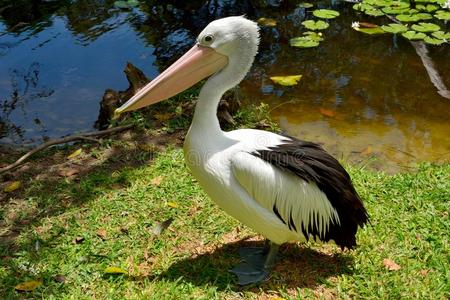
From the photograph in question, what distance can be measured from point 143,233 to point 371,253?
5.61 feet

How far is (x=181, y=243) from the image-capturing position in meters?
4.01

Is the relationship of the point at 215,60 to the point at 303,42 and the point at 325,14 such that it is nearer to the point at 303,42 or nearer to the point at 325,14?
the point at 303,42

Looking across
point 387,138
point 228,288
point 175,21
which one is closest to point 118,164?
point 228,288

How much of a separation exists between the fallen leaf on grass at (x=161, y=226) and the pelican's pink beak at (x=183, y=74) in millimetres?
1053

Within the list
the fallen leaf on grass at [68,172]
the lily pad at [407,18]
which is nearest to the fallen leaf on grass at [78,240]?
the fallen leaf on grass at [68,172]

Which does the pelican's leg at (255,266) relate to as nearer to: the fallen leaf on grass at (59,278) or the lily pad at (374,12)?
the fallen leaf on grass at (59,278)

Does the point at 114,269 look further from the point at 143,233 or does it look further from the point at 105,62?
the point at 105,62

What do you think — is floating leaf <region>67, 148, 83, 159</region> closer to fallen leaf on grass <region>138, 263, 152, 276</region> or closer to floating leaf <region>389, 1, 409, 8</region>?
fallen leaf on grass <region>138, 263, 152, 276</region>

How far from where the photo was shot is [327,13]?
868 cm

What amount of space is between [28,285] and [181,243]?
1.11 metres

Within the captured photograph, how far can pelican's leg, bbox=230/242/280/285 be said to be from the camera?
3551 millimetres

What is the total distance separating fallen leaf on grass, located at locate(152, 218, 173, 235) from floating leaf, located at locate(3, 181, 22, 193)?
155cm

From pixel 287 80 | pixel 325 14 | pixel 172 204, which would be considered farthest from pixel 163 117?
pixel 325 14

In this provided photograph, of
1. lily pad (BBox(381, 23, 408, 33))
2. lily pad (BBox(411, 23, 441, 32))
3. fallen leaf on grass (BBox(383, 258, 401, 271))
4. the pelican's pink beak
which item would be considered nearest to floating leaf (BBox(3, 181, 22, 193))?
the pelican's pink beak
